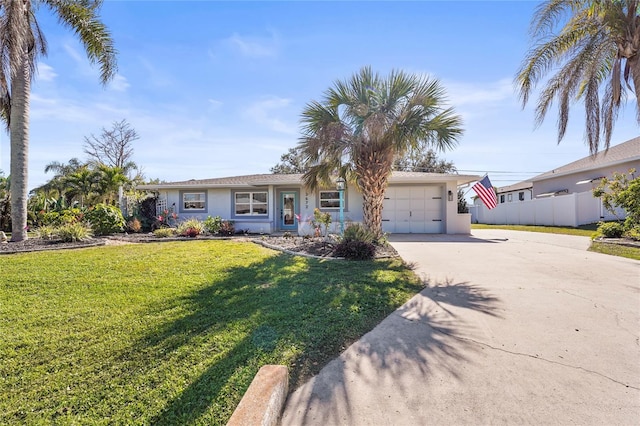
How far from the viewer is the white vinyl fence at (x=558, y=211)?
17.1 meters

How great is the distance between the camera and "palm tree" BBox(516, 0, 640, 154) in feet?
27.5

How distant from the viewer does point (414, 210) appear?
16062 mm

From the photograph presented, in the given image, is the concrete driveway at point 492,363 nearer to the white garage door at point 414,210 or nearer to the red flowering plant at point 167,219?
the white garage door at point 414,210

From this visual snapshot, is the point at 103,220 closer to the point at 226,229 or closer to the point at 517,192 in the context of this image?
the point at 226,229

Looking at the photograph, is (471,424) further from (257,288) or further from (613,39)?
(613,39)

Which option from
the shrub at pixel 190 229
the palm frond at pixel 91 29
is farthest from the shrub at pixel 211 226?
the palm frond at pixel 91 29

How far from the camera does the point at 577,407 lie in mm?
2221

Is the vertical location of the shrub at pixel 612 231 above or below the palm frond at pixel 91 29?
below

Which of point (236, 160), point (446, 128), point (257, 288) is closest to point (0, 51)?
point (257, 288)

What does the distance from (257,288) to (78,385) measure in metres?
2.89

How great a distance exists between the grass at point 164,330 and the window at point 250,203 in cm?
984

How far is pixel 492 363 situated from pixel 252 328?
2.59m

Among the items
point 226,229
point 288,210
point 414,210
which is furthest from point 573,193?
point 226,229

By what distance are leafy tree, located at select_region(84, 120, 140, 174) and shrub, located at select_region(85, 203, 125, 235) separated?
63.5 feet
